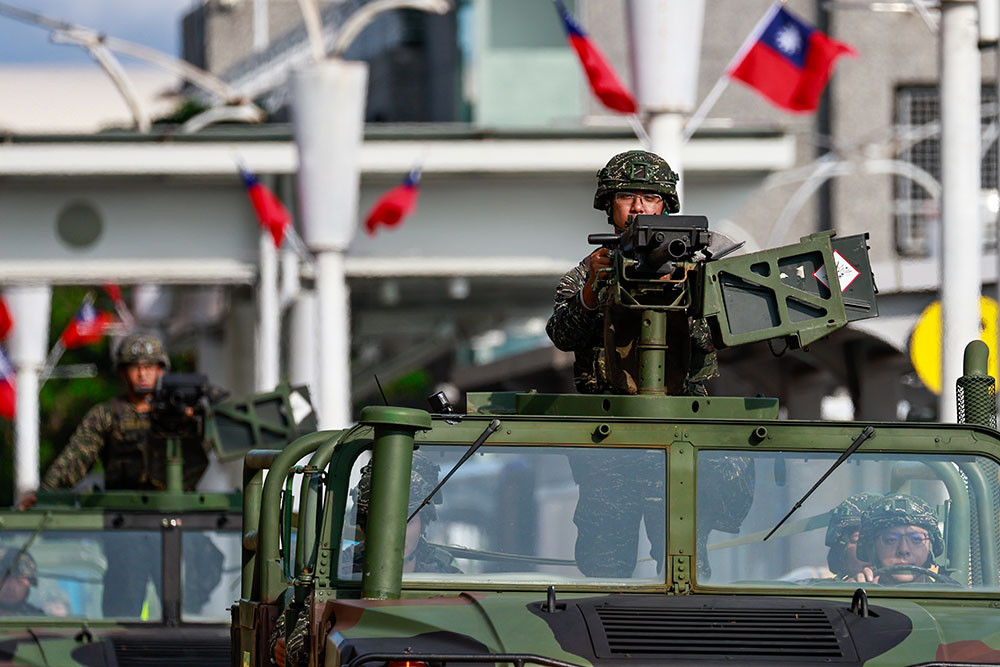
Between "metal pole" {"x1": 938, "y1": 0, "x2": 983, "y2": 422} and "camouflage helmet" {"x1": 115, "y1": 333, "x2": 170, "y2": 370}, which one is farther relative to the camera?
"camouflage helmet" {"x1": 115, "y1": 333, "x2": 170, "y2": 370}

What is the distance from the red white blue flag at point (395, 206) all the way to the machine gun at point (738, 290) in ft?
45.3

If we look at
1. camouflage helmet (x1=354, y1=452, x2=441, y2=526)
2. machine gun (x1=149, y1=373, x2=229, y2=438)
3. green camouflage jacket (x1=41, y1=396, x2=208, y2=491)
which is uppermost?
machine gun (x1=149, y1=373, x2=229, y2=438)

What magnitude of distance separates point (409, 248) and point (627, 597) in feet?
53.7

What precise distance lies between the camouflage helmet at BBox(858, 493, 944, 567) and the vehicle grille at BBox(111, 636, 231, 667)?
4.33 metres

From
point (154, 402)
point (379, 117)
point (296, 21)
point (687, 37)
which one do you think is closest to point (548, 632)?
point (154, 402)

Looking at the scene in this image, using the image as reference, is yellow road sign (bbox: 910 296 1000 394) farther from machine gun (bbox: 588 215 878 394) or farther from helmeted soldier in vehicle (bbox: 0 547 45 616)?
machine gun (bbox: 588 215 878 394)

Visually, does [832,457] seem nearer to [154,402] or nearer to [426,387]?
[154,402]

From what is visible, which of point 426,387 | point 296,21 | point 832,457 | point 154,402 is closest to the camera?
point 832,457

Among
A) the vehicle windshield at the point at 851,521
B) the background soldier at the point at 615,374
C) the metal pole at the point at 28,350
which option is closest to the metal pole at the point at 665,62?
the background soldier at the point at 615,374

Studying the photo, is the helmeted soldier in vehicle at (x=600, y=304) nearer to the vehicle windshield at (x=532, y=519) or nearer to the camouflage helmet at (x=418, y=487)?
the vehicle windshield at (x=532, y=519)

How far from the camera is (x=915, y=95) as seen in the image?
39062 mm

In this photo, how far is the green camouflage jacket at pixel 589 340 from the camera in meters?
7.75

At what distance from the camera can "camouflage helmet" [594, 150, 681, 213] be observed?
798cm

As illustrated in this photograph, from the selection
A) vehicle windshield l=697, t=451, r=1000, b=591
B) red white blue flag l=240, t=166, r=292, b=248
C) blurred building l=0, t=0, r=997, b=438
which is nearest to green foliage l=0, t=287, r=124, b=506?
blurred building l=0, t=0, r=997, b=438
